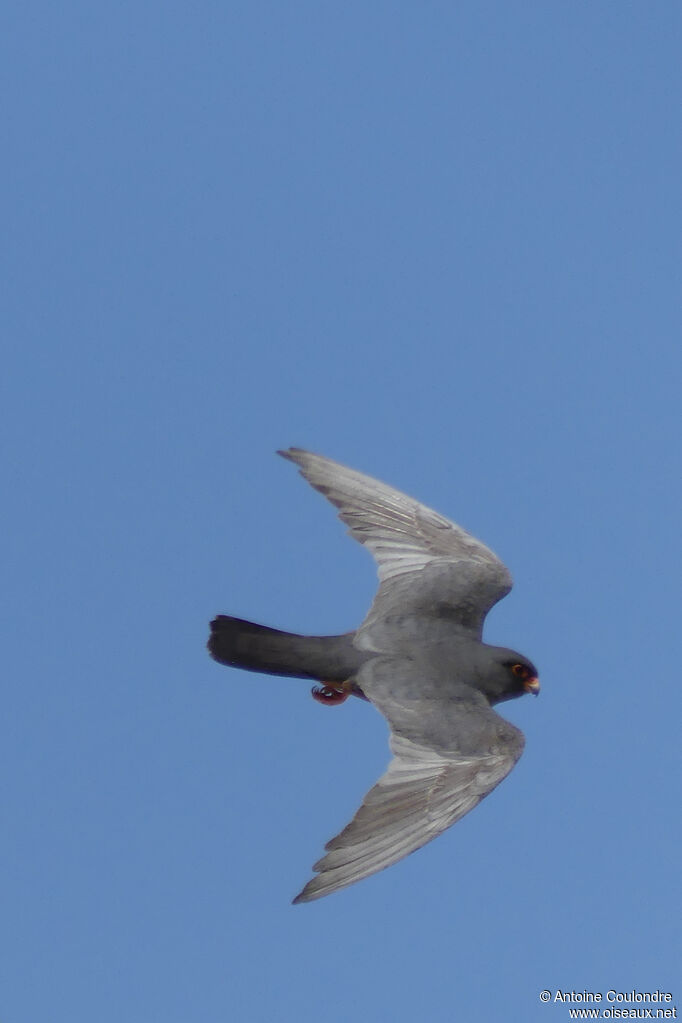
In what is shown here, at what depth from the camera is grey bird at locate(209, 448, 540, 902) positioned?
1015cm

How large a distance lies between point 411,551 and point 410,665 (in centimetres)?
135

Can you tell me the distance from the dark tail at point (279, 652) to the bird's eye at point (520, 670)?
1302 millimetres

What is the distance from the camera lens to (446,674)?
37.2 feet

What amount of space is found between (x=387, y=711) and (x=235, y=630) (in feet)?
4.67

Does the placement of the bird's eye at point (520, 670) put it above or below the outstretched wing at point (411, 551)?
below

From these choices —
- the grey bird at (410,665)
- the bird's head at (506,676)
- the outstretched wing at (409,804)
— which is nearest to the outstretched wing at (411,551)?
the grey bird at (410,665)

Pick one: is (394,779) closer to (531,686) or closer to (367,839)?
(367,839)

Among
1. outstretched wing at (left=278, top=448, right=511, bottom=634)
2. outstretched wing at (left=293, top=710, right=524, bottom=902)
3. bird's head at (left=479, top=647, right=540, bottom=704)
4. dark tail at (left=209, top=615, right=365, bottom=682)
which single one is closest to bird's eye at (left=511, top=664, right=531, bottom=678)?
bird's head at (left=479, top=647, right=540, bottom=704)

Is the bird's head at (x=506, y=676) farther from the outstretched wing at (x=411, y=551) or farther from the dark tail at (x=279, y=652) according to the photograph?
the dark tail at (x=279, y=652)

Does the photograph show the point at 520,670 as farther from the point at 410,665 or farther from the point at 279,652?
the point at 279,652

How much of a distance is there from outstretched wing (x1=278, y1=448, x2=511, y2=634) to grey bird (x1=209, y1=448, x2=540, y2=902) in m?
0.01

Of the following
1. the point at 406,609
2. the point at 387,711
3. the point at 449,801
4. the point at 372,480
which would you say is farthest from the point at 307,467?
the point at 449,801

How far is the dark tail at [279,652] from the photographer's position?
11.4 m

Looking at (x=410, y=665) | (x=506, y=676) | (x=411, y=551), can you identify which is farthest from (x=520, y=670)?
(x=411, y=551)
